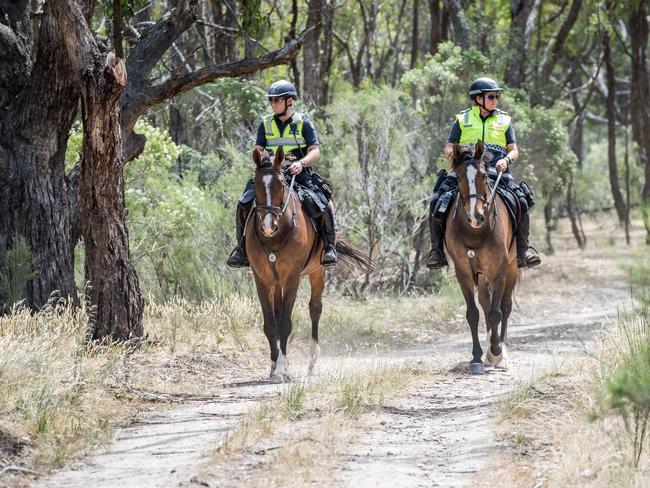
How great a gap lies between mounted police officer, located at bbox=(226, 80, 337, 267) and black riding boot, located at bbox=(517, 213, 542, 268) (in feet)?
7.73

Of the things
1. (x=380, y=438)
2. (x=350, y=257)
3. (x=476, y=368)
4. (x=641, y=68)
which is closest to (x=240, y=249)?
(x=350, y=257)

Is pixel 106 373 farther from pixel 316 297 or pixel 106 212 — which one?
pixel 316 297

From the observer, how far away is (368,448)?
8.18 m

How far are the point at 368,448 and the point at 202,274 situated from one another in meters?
9.09

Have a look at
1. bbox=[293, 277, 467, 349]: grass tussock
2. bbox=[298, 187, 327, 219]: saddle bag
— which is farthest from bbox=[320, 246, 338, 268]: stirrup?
bbox=[293, 277, 467, 349]: grass tussock

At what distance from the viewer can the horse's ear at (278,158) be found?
11.7 m

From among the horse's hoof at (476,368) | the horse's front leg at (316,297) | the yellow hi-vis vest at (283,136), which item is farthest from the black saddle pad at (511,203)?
the yellow hi-vis vest at (283,136)

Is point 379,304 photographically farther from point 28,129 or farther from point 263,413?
point 263,413

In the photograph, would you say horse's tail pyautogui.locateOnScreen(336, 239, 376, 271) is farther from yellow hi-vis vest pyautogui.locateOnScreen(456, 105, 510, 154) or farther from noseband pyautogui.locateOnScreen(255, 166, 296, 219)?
noseband pyautogui.locateOnScreen(255, 166, 296, 219)

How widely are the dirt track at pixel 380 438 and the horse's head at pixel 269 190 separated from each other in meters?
1.69

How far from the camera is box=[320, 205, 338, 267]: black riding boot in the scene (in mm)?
13086

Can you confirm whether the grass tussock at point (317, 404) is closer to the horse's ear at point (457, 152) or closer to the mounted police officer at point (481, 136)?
the horse's ear at point (457, 152)

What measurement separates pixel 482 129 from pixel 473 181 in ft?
4.28

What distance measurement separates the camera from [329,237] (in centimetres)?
1316
